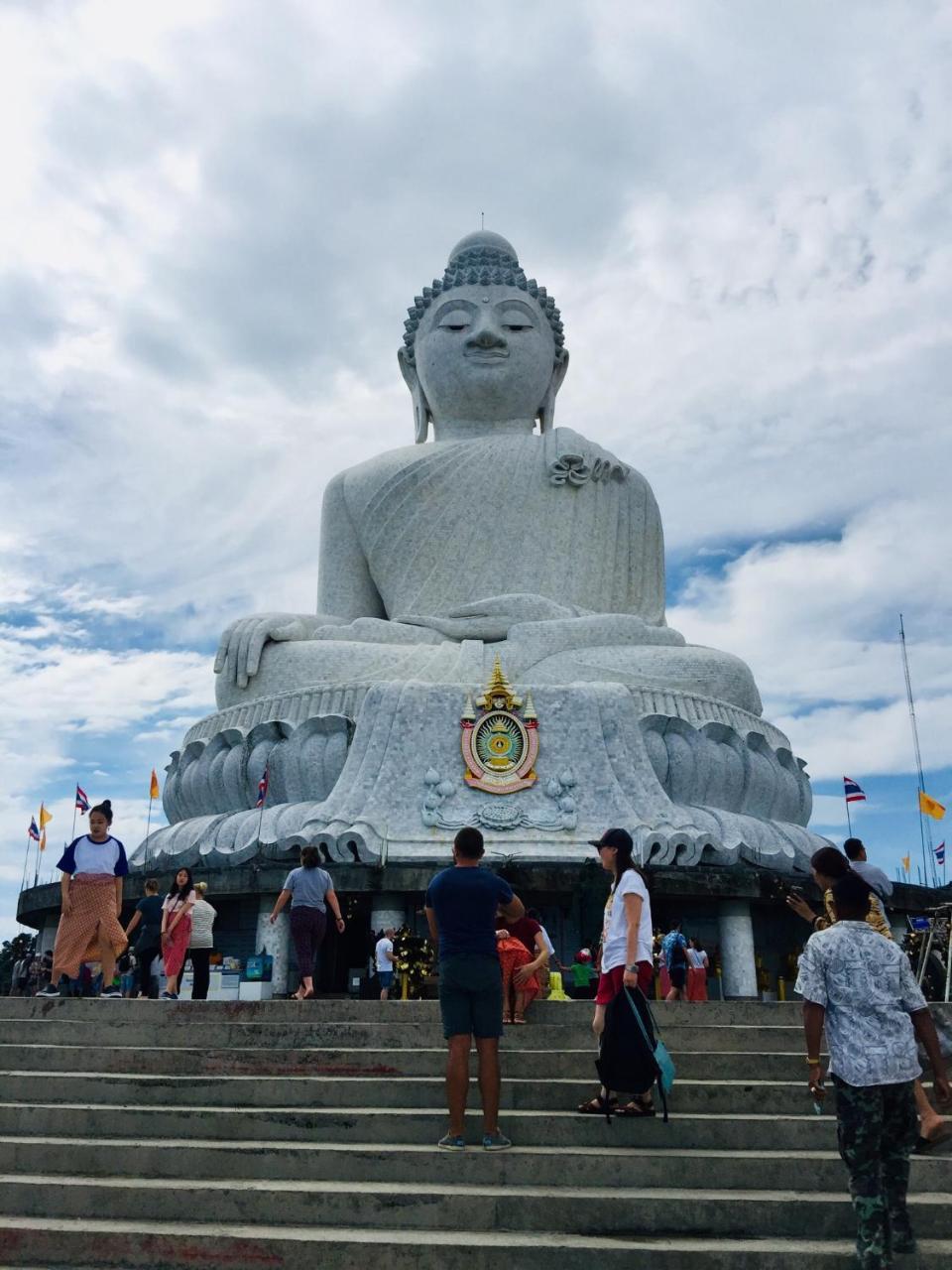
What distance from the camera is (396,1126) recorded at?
14.2 feet

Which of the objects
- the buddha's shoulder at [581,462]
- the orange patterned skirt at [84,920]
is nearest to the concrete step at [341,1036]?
the orange patterned skirt at [84,920]

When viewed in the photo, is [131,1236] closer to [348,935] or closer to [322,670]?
[348,935]

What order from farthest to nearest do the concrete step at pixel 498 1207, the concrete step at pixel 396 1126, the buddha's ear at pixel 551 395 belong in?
the buddha's ear at pixel 551 395, the concrete step at pixel 396 1126, the concrete step at pixel 498 1207

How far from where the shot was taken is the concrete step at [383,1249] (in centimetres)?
338

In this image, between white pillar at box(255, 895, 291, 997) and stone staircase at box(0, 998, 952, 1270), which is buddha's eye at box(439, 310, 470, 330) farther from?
stone staircase at box(0, 998, 952, 1270)

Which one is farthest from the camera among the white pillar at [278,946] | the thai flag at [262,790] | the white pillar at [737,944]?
the thai flag at [262,790]

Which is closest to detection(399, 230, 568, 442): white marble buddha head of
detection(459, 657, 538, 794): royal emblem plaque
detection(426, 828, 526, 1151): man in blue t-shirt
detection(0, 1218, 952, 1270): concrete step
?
detection(459, 657, 538, 794): royal emblem plaque

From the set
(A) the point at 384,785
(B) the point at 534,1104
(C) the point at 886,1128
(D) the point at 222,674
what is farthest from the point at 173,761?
(C) the point at 886,1128

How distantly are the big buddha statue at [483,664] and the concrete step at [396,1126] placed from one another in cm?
645

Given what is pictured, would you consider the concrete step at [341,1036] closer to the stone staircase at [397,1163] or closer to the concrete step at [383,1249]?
the stone staircase at [397,1163]

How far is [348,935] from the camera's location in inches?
445

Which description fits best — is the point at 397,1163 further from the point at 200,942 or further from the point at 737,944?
the point at 737,944

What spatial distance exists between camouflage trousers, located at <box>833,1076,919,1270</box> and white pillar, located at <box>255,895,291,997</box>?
7682mm

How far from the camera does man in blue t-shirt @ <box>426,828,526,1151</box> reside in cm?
409
